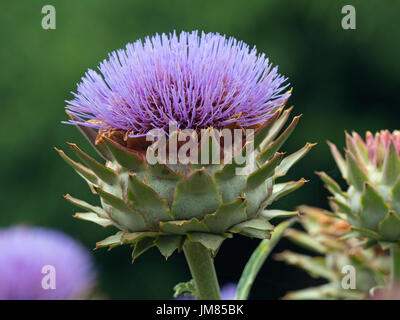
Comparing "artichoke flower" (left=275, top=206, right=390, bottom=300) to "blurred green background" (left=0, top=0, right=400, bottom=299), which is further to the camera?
"blurred green background" (left=0, top=0, right=400, bottom=299)

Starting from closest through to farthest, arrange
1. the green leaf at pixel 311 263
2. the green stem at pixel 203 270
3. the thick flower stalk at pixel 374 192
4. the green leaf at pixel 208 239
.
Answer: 1. the green leaf at pixel 208 239
2. the green stem at pixel 203 270
3. the thick flower stalk at pixel 374 192
4. the green leaf at pixel 311 263

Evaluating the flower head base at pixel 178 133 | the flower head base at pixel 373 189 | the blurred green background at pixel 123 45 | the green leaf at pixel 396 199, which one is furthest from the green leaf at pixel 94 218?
the blurred green background at pixel 123 45

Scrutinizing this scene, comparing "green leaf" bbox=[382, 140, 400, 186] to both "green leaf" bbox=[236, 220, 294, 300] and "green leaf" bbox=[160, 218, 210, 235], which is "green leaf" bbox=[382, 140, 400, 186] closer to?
"green leaf" bbox=[236, 220, 294, 300]

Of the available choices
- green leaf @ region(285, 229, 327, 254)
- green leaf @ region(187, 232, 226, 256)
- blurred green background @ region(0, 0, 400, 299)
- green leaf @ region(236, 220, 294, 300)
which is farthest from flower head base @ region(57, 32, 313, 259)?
blurred green background @ region(0, 0, 400, 299)

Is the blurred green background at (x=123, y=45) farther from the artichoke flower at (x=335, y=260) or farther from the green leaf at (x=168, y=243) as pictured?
the green leaf at (x=168, y=243)

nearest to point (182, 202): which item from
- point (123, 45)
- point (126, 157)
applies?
point (126, 157)

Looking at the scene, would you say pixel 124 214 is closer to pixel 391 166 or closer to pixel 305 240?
pixel 391 166

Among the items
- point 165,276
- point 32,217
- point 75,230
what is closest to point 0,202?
point 32,217
